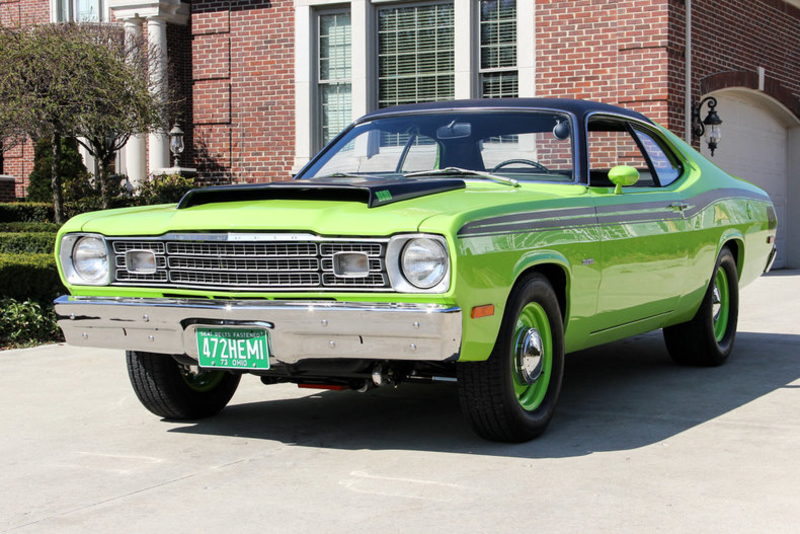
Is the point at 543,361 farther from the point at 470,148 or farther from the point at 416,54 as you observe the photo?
the point at 416,54

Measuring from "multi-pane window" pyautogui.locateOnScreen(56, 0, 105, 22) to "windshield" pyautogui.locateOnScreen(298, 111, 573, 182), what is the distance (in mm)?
18073

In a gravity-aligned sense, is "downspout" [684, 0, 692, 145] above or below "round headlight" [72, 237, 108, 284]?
above

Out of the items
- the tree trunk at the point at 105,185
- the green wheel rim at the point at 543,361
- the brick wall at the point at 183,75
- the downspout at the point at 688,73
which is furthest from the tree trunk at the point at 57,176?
the green wheel rim at the point at 543,361

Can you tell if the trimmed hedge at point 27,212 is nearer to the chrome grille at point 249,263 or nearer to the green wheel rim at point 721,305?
the green wheel rim at point 721,305

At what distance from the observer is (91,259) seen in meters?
5.21

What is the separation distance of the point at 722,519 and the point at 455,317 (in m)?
1.25

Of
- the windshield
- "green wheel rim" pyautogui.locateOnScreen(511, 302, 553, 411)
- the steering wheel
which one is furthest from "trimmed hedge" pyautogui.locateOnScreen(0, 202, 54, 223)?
"green wheel rim" pyautogui.locateOnScreen(511, 302, 553, 411)

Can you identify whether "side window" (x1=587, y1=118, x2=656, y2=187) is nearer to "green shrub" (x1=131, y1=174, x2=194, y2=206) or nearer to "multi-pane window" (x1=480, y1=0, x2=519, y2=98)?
"multi-pane window" (x1=480, y1=0, x2=519, y2=98)

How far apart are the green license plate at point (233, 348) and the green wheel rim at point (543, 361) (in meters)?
1.14

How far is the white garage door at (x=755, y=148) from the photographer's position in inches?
638

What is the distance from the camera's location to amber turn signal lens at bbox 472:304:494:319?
4.50 meters

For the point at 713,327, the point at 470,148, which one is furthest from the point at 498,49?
the point at 470,148

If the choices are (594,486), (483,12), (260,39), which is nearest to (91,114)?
(260,39)

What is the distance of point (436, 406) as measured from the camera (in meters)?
6.05
